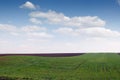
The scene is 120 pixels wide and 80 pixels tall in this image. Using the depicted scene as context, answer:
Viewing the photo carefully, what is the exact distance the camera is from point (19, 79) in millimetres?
32812

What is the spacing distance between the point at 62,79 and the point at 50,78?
6.25 ft

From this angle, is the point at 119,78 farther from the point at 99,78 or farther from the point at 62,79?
the point at 62,79

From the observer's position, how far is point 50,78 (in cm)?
3362

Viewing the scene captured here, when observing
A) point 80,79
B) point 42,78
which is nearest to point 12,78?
point 42,78

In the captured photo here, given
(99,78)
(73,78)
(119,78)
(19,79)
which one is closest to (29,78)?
(19,79)

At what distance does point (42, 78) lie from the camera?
33.5 metres

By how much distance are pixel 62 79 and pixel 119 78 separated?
26.0 ft

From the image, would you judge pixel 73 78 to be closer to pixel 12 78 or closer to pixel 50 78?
pixel 50 78

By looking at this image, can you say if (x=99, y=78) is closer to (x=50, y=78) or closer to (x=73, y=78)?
(x=73, y=78)

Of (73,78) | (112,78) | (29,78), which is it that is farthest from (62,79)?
(112,78)

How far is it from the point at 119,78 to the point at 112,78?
95 centimetres

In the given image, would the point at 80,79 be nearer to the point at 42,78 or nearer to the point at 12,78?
the point at 42,78

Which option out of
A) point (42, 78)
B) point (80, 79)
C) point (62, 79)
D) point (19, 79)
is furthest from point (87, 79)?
point (19, 79)

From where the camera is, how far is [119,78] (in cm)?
3297
